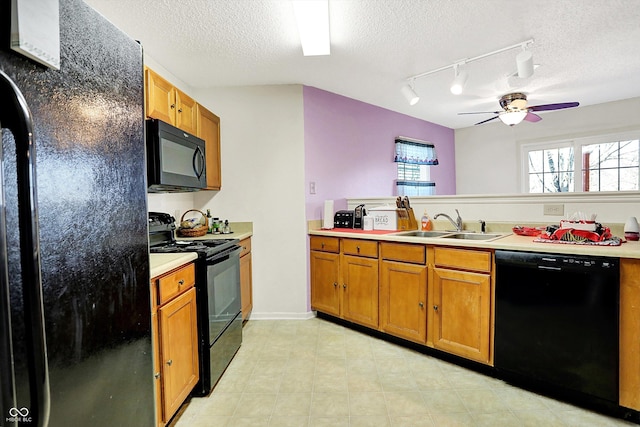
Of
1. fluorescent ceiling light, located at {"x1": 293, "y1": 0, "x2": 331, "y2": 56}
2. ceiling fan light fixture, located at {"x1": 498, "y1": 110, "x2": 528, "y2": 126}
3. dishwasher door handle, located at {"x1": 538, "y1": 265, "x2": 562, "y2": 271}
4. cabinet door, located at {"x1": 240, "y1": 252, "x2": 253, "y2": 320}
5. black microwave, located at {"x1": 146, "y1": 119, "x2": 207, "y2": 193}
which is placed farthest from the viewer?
ceiling fan light fixture, located at {"x1": 498, "y1": 110, "x2": 528, "y2": 126}

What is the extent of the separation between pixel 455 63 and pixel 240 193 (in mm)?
2253

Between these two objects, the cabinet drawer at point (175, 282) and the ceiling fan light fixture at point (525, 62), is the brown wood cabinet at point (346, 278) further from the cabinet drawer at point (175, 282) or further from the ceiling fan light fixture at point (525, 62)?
the ceiling fan light fixture at point (525, 62)

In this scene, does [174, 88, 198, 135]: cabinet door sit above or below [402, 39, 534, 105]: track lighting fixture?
below

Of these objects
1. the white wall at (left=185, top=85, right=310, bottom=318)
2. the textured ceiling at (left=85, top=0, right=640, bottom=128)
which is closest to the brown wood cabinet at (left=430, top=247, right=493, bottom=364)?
the white wall at (left=185, top=85, right=310, bottom=318)

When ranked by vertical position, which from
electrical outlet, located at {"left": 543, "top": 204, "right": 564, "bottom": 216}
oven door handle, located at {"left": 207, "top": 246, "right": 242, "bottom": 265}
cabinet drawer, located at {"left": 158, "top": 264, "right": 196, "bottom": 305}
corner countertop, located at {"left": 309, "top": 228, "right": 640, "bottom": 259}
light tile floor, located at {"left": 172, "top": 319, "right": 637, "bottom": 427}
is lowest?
light tile floor, located at {"left": 172, "top": 319, "right": 637, "bottom": 427}

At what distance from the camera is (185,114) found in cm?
262

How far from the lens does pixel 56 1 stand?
2.39 ft

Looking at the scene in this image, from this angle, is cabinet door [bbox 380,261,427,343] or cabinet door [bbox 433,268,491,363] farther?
cabinet door [bbox 380,261,427,343]

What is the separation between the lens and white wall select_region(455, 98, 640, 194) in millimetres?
4184

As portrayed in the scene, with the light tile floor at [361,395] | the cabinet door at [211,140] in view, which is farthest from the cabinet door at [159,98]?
the light tile floor at [361,395]

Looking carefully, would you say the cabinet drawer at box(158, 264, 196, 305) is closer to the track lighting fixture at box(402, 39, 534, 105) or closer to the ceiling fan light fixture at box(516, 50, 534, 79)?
the track lighting fixture at box(402, 39, 534, 105)

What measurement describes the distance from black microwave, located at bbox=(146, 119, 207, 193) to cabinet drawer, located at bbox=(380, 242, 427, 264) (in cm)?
152

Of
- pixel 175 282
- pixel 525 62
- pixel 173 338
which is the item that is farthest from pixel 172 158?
pixel 525 62

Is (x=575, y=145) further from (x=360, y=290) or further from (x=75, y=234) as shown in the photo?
(x=75, y=234)
